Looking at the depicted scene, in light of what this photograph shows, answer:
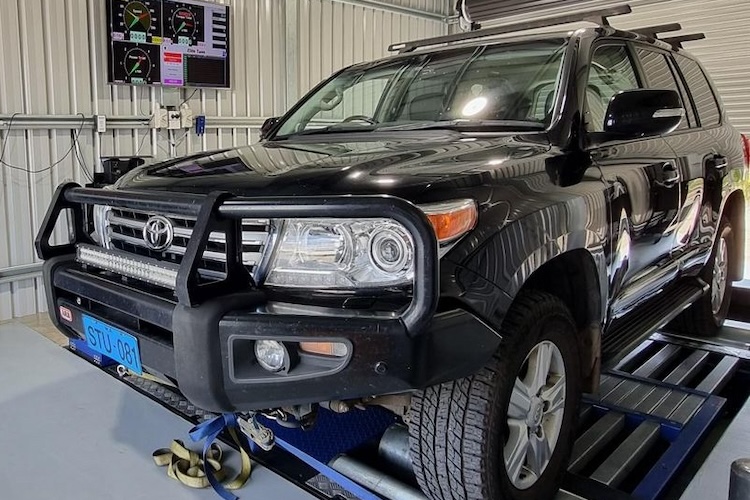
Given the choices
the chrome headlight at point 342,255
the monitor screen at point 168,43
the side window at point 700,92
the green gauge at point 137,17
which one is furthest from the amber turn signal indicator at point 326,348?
the green gauge at point 137,17

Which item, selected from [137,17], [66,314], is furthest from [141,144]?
[66,314]

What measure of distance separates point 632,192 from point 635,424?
36.5 inches

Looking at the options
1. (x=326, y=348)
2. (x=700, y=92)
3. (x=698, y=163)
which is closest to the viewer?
(x=326, y=348)

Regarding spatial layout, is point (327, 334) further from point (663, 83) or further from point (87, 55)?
point (87, 55)

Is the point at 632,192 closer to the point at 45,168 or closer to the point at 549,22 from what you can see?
the point at 549,22

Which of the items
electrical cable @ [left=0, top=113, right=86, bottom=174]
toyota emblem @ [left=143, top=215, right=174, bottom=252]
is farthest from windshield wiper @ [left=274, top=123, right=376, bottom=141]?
electrical cable @ [left=0, top=113, right=86, bottom=174]

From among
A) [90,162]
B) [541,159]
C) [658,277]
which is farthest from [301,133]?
[90,162]

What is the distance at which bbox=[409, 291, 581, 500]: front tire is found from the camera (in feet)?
5.23

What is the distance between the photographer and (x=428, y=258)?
1.33 meters

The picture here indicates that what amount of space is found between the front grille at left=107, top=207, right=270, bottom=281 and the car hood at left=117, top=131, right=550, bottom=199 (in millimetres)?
88

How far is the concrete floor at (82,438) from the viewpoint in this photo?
2.08m

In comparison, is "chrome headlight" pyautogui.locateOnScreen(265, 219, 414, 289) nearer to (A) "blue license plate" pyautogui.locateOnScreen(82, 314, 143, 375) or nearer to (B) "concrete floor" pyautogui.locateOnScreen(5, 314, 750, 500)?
(A) "blue license plate" pyautogui.locateOnScreen(82, 314, 143, 375)

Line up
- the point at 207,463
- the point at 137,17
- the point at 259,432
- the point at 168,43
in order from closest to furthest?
the point at 259,432, the point at 207,463, the point at 137,17, the point at 168,43

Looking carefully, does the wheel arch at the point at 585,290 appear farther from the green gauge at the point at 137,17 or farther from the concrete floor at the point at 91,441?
the green gauge at the point at 137,17
